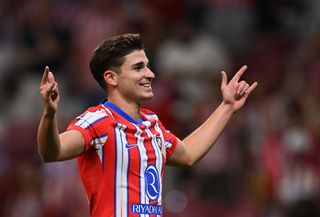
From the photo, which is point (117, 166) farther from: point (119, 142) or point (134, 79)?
point (134, 79)

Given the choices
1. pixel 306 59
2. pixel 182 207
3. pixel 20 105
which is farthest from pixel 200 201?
pixel 20 105

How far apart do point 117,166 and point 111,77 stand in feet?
1.83

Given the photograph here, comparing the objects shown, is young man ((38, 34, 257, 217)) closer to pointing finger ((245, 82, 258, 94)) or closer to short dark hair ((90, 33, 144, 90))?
short dark hair ((90, 33, 144, 90))

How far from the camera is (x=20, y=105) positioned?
41.3 feet

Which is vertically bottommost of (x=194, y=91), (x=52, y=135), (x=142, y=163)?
(x=142, y=163)

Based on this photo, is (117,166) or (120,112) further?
(120,112)

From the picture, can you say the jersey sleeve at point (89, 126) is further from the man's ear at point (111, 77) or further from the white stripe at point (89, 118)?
the man's ear at point (111, 77)

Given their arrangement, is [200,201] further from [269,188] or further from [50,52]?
[50,52]

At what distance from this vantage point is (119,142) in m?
5.72

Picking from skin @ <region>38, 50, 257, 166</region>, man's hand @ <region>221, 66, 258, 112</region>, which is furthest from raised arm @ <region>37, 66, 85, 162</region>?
man's hand @ <region>221, 66, 258, 112</region>

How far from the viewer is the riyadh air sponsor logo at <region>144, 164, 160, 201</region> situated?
227 inches

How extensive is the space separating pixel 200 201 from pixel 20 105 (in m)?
3.14

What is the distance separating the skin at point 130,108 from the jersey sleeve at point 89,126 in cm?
4

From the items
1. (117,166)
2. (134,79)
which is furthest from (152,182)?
(134,79)
